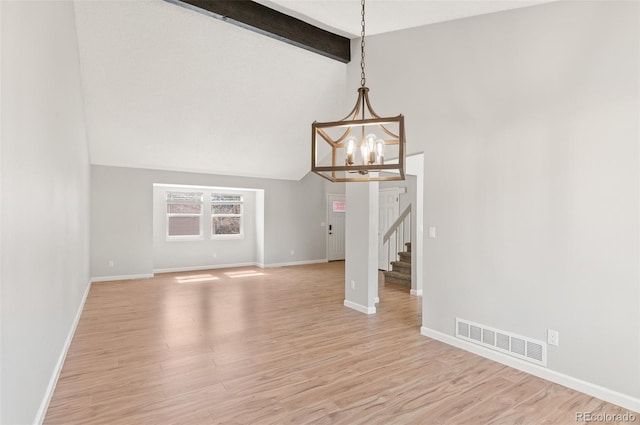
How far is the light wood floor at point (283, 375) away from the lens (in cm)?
246

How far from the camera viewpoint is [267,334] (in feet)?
13.5

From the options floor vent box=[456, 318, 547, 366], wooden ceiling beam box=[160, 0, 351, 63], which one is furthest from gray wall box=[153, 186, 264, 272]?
floor vent box=[456, 318, 547, 366]

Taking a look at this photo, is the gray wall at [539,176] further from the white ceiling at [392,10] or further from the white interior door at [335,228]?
the white interior door at [335,228]

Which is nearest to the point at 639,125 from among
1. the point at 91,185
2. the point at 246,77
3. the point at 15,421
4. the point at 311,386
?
the point at 311,386

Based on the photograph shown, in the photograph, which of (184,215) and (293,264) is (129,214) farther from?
(293,264)

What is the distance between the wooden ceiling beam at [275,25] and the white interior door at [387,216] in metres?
4.18

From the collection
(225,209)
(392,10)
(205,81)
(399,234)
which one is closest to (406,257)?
(399,234)

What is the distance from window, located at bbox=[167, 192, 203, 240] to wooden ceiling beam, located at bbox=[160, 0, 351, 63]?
214 inches

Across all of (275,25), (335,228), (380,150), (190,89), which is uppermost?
(275,25)

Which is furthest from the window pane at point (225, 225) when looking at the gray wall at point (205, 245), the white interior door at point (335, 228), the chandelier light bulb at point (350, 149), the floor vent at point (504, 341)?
the chandelier light bulb at point (350, 149)

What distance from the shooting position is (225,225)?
9414mm

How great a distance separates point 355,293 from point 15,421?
4039mm

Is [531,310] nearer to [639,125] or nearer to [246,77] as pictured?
[639,125]

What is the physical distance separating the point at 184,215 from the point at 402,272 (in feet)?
18.1
